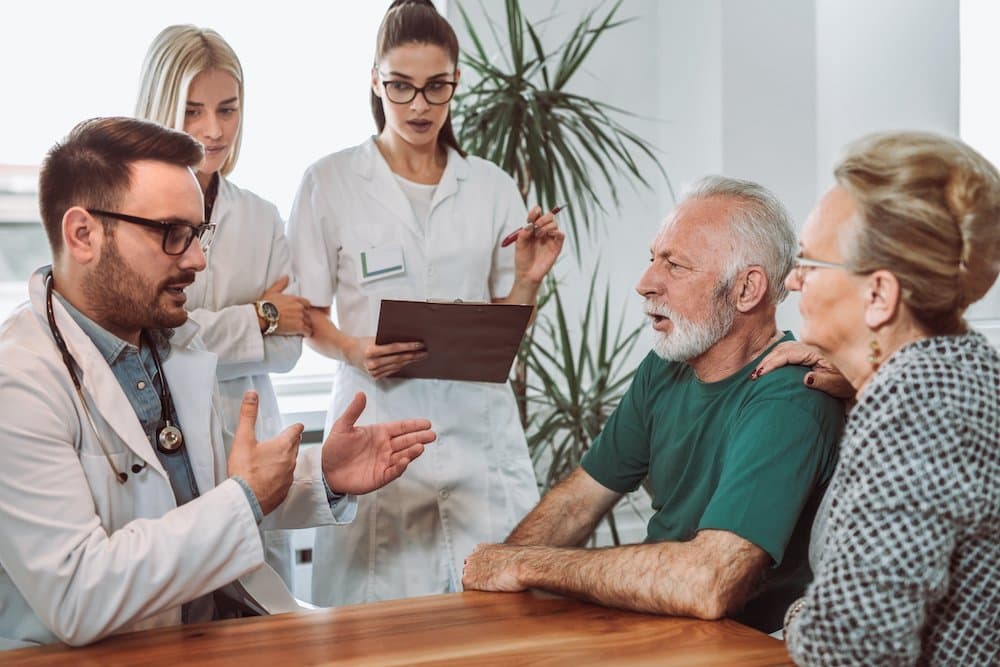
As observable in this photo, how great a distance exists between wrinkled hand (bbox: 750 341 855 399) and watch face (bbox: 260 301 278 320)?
3.95 ft

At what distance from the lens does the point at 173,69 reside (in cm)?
262

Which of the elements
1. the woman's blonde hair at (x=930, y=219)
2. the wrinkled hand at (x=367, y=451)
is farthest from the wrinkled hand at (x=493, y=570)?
the woman's blonde hair at (x=930, y=219)

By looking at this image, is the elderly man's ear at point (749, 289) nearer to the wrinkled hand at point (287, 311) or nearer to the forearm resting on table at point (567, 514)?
the forearm resting on table at point (567, 514)

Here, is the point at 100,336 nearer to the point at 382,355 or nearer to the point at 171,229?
the point at 171,229

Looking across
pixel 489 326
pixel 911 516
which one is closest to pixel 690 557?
pixel 911 516

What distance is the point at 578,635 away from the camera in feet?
5.26

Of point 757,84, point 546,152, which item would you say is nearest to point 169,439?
point 546,152

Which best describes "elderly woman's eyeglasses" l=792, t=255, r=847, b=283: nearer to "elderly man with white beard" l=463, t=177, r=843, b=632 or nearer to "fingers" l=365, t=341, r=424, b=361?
"elderly man with white beard" l=463, t=177, r=843, b=632

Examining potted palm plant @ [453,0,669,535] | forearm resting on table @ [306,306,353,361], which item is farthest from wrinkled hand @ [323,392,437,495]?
potted palm plant @ [453,0,669,535]

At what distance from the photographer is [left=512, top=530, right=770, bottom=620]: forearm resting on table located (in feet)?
5.51

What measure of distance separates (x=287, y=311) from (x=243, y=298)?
5.1 inches

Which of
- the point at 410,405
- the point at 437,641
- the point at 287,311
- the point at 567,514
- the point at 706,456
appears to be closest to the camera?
the point at 437,641

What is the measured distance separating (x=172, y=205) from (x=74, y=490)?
53 cm

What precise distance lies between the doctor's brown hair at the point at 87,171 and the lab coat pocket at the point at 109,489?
378 mm
